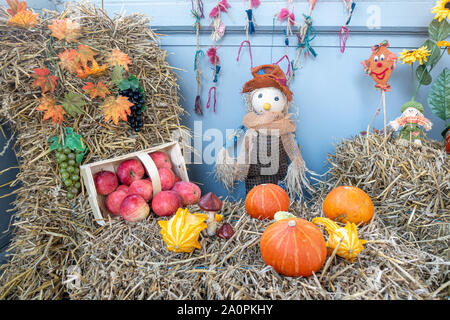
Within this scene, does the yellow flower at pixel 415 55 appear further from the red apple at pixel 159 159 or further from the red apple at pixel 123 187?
the red apple at pixel 123 187

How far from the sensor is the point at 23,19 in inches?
49.1

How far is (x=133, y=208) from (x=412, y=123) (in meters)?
1.43

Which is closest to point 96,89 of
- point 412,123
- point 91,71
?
point 91,71

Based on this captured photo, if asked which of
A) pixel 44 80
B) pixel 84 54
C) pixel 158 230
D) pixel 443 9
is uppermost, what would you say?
pixel 443 9

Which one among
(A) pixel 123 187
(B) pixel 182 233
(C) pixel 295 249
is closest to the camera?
(C) pixel 295 249

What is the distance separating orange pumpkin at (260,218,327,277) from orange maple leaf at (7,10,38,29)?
1.39 m

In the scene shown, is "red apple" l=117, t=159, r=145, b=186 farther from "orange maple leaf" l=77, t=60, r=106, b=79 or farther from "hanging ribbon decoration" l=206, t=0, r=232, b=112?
"hanging ribbon decoration" l=206, t=0, r=232, b=112

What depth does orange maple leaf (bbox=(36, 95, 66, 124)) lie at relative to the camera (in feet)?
4.16

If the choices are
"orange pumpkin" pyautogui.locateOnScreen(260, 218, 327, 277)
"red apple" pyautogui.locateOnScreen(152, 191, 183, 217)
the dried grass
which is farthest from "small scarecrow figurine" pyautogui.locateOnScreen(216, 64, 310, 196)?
"orange pumpkin" pyautogui.locateOnScreen(260, 218, 327, 277)

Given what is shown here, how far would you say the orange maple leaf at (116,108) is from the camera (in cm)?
137

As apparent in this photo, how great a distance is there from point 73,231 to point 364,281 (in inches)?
47.2

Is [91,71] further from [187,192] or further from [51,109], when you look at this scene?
[187,192]

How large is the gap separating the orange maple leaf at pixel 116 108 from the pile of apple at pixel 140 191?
0.73ft
